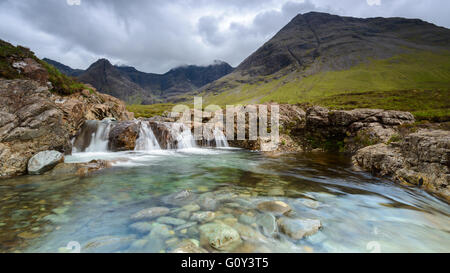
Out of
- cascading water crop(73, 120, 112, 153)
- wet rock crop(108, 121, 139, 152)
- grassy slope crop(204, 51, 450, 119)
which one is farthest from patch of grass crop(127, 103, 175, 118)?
grassy slope crop(204, 51, 450, 119)

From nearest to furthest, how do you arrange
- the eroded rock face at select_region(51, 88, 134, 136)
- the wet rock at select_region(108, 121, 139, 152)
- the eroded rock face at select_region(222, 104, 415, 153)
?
1. the eroded rock face at select_region(222, 104, 415, 153)
2. the eroded rock face at select_region(51, 88, 134, 136)
3. the wet rock at select_region(108, 121, 139, 152)

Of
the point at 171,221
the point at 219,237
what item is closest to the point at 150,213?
the point at 171,221

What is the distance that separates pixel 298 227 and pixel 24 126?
1155cm

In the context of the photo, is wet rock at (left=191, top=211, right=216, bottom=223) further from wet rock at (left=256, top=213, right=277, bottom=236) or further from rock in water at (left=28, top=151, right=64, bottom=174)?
rock in water at (left=28, top=151, right=64, bottom=174)

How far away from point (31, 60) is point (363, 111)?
33504mm

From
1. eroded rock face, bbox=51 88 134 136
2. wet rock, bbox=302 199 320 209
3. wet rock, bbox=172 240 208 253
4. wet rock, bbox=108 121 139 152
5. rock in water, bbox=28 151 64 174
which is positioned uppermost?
eroded rock face, bbox=51 88 134 136

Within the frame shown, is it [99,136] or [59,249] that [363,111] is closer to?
[59,249]

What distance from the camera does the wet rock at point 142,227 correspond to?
12.0ft

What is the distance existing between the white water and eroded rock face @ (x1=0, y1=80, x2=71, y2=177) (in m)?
5.54

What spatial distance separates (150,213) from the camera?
440cm

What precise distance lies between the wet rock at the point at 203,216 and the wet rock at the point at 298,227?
58.5 inches

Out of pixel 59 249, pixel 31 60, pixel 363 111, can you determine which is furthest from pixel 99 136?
pixel 363 111

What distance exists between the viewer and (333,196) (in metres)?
5.95

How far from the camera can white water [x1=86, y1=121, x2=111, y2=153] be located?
589 inches
